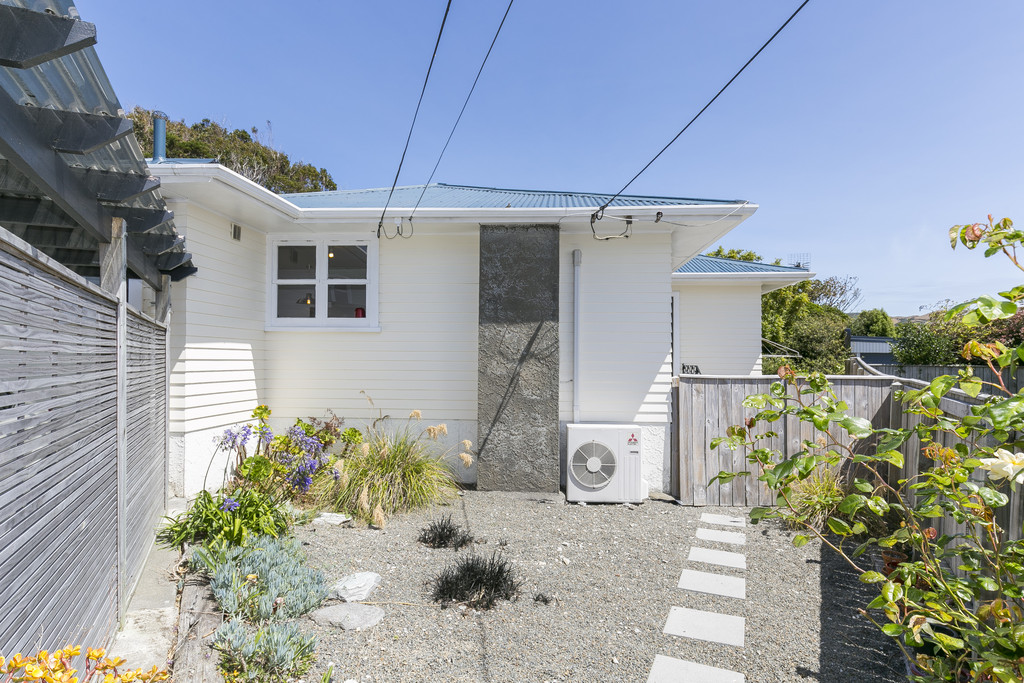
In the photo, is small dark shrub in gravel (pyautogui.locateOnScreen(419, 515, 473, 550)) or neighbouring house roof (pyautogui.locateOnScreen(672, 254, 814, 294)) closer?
small dark shrub in gravel (pyautogui.locateOnScreen(419, 515, 473, 550))

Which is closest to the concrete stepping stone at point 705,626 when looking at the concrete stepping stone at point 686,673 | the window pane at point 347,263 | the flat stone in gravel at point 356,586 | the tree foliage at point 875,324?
the concrete stepping stone at point 686,673

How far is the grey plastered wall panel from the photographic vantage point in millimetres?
6203

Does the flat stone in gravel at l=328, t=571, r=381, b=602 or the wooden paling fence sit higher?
the wooden paling fence

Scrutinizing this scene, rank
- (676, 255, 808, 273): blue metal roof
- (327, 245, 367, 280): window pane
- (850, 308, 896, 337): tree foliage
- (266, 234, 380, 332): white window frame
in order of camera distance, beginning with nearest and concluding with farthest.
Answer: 1. (266, 234, 380, 332): white window frame
2. (327, 245, 367, 280): window pane
3. (676, 255, 808, 273): blue metal roof
4. (850, 308, 896, 337): tree foliage

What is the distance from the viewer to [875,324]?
20.9 m

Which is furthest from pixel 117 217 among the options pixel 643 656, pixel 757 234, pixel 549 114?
pixel 757 234

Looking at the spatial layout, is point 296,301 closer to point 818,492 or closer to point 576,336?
point 576,336

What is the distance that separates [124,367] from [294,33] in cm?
613

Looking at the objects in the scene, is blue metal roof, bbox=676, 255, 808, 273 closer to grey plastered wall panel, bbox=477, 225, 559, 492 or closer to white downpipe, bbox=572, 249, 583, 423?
white downpipe, bbox=572, 249, 583, 423

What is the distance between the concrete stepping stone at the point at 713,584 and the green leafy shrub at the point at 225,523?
3.19m

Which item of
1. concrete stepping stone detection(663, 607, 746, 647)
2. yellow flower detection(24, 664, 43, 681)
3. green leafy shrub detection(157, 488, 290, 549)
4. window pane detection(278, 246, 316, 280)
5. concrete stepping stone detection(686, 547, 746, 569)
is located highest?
window pane detection(278, 246, 316, 280)

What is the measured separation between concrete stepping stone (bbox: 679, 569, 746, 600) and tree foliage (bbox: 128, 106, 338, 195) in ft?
64.9

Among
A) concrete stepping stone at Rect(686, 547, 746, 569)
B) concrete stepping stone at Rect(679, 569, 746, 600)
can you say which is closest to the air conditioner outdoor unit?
concrete stepping stone at Rect(686, 547, 746, 569)

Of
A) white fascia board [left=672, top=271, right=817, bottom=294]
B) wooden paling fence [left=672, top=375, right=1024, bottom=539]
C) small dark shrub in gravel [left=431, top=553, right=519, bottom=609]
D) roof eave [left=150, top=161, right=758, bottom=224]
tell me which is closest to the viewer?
small dark shrub in gravel [left=431, top=553, right=519, bottom=609]
